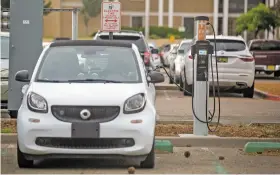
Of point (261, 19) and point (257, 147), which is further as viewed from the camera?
point (261, 19)

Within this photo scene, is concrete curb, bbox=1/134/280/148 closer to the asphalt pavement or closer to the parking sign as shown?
the asphalt pavement

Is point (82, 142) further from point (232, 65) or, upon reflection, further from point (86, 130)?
point (232, 65)

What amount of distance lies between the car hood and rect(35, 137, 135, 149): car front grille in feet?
1.44

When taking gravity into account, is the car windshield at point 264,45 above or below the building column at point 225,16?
below

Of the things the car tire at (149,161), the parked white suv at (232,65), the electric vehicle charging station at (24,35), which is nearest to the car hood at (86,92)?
the car tire at (149,161)

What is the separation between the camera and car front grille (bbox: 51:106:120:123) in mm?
9047

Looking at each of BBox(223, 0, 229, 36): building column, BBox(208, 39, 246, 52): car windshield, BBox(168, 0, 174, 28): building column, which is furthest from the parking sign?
BBox(223, 0, 229, 36): building column

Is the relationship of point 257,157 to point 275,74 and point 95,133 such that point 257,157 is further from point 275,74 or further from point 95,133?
point 275,74

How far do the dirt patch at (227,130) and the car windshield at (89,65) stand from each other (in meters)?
2.27

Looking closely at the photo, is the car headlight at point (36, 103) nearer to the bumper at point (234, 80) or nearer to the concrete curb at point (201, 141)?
the concrete curb at point (201, 141)

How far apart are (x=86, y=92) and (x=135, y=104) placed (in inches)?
24.6

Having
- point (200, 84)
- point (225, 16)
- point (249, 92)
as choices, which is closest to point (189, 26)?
point (225, 16)

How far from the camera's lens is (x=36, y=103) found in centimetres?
919

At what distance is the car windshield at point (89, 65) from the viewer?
9883 millimetres
